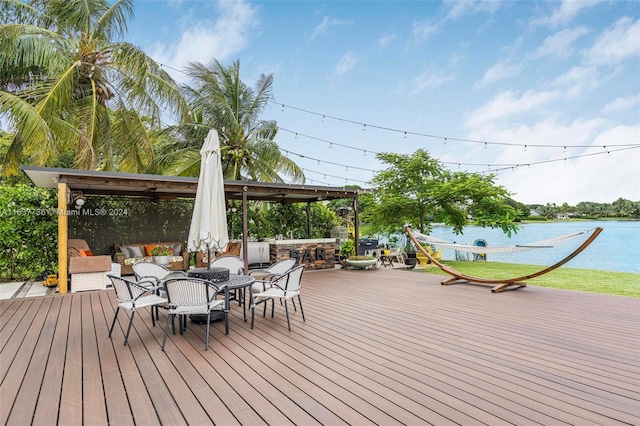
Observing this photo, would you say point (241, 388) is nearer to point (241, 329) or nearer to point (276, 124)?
point (241, 329)

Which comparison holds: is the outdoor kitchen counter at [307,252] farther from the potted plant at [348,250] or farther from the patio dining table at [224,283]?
the patio dining table at [224,283]

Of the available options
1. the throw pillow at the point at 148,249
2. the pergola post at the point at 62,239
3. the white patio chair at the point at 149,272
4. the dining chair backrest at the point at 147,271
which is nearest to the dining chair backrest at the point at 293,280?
the white patio chair at the point at 149,272

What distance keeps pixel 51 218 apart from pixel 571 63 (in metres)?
15.0

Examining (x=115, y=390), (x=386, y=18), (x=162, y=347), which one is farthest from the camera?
(x=386, y=18)

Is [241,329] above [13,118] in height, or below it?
below

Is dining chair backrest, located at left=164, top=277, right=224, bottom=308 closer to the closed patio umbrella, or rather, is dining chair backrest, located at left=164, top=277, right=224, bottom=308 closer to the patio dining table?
the patio dining table

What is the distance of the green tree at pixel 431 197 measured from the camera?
11.5 metres

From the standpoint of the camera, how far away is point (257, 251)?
394 inches

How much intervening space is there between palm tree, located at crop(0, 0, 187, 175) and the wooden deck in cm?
537

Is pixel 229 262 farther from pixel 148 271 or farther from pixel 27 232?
pixel 27 232

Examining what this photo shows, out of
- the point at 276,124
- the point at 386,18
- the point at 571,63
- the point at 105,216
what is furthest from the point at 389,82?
the point at 105,216

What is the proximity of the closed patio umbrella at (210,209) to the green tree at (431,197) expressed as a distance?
8633 mm

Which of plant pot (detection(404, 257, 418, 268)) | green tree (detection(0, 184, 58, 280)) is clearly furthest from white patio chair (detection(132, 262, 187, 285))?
plant pot (detection(404, 257, 418, 268))

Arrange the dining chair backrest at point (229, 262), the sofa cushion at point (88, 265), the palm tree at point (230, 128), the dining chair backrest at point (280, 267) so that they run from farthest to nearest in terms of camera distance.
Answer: the palm tree at point (230, 128) → the sofa cushion at point (88, 265) → the dining chair backrest at point (229, 262) → the dining chair backrest at point (280, 267)
